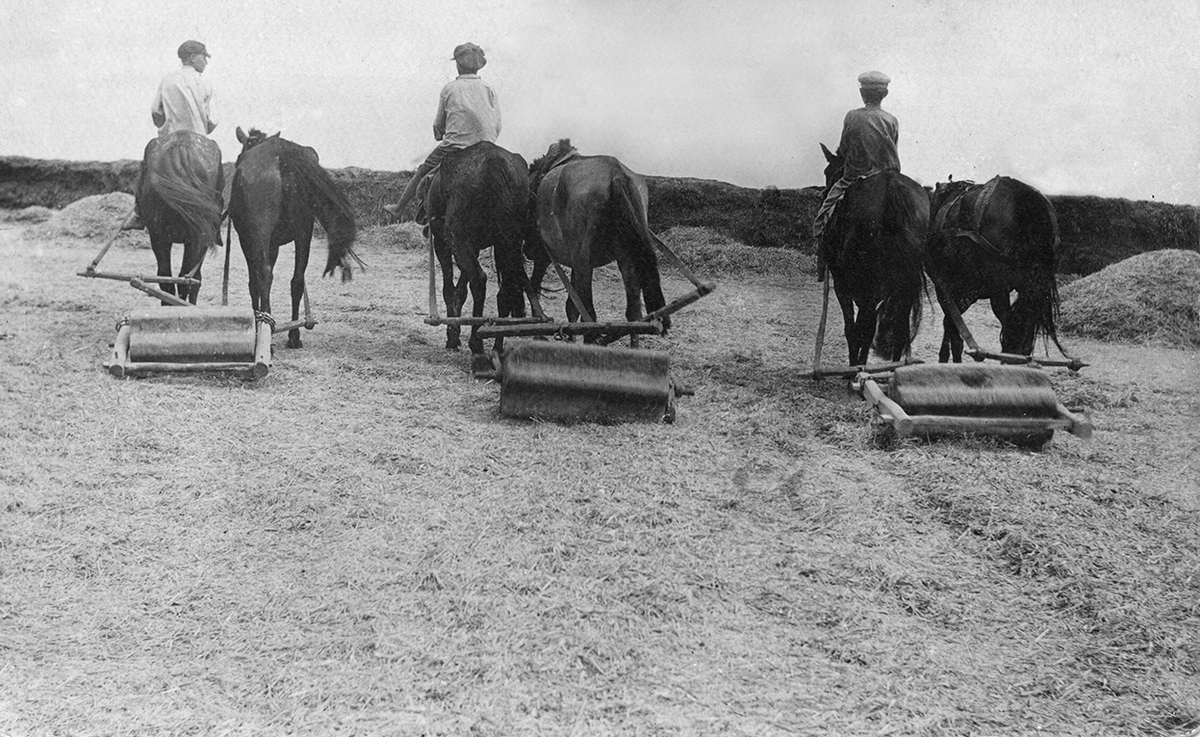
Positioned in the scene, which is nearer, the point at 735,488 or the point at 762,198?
the point at 735,488

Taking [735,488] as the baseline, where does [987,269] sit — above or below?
above

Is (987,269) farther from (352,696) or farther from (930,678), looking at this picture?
(352,696)

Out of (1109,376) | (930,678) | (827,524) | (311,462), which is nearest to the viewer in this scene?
(930,678)

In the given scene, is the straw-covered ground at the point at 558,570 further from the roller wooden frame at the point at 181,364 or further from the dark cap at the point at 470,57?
the dark cap at the point at 470,57

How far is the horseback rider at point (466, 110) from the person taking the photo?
22.5ft

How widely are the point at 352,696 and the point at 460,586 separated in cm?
66

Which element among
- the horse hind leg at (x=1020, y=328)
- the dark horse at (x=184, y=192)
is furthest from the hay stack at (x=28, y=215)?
the horse hind leg at (x=1020, y=328)

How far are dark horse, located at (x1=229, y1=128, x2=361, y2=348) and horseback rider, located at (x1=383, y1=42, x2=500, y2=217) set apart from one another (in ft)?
3.15

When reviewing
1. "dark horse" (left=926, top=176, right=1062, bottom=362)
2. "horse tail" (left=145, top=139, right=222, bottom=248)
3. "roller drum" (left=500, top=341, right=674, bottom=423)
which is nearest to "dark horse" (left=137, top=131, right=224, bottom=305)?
"horse tail" (left=145, top=139, right=222, bottom=248)

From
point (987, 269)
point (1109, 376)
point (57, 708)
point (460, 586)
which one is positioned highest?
point (987, 269)

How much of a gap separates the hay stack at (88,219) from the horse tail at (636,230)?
35.5 ft

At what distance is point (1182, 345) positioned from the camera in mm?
9406

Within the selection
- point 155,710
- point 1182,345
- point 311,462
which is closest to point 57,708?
point 155,710

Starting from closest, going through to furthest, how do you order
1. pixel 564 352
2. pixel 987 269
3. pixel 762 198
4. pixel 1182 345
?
1. pixel 564 352
2. pixel 987 269
3. pixel 1182 345
4. pixel 762 198
